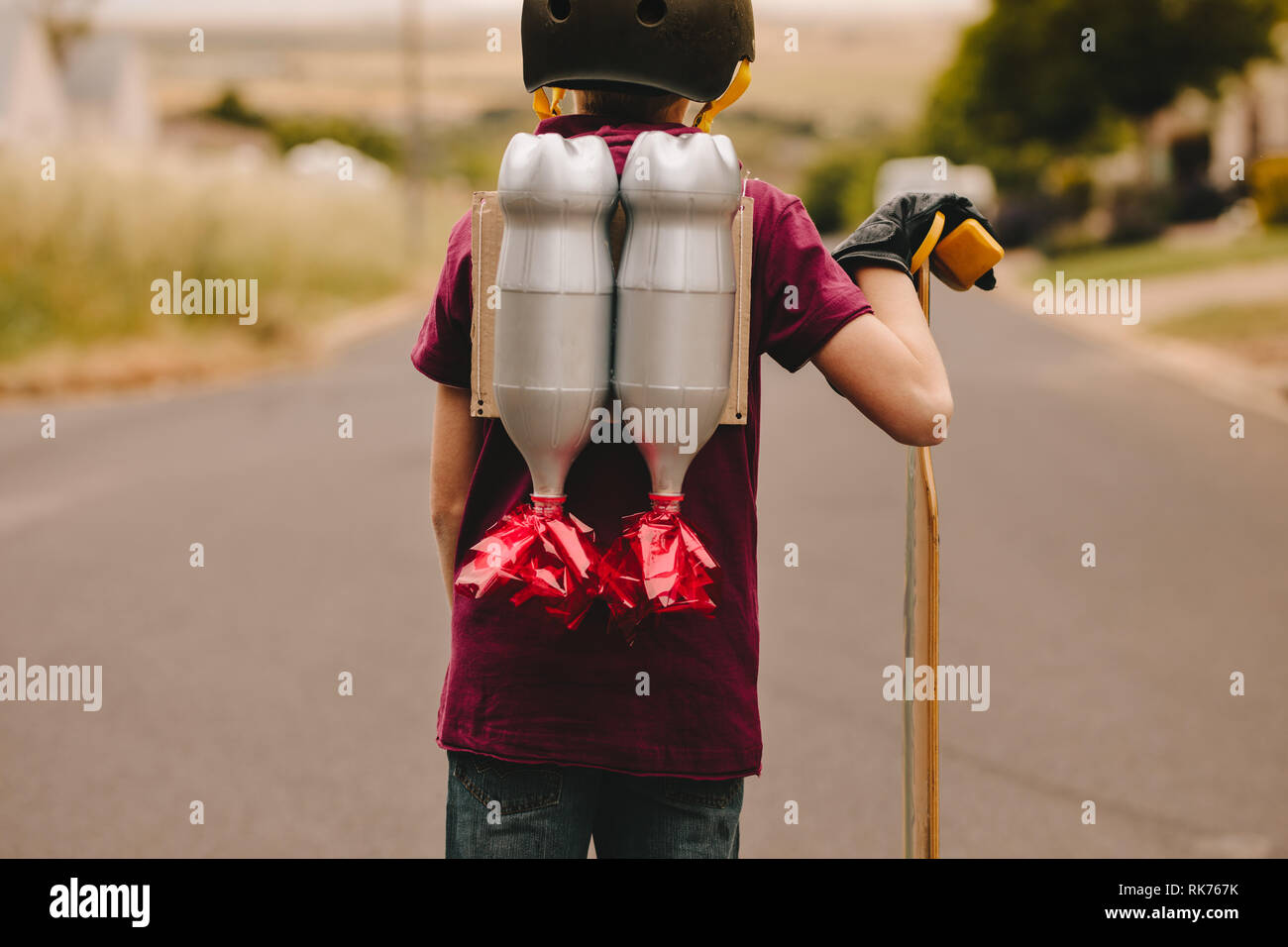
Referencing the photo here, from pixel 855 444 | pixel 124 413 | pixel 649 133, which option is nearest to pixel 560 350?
pixel 649 133

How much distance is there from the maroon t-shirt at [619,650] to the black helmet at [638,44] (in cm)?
5

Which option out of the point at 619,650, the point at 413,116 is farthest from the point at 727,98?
the point at 413,116

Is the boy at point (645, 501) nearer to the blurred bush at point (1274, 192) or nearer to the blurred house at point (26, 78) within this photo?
the blurred bush at point (1274, 192)

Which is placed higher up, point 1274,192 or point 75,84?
point 75,84

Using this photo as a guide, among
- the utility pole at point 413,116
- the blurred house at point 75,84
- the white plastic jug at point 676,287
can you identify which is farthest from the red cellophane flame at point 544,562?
the blurred house at point 75,84

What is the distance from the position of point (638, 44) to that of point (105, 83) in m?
57.7

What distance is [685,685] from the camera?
177 centimetres

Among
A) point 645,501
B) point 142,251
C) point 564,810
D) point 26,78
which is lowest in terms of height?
point 564,810

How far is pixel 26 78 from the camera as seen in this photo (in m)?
44.8

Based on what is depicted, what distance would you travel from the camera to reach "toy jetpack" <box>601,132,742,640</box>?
5.26ft

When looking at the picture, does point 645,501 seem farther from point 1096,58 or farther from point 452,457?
point 1096,58

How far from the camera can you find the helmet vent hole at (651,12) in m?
1.67

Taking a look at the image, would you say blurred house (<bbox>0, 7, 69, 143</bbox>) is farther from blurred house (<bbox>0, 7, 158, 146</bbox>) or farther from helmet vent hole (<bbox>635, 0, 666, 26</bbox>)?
helmet vent hole (<bbox>635, 0, 666, 26</bbox>)

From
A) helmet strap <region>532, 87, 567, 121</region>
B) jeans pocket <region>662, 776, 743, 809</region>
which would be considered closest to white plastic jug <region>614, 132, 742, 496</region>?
helmet strap <region>532, 87, 567, 121</region>
